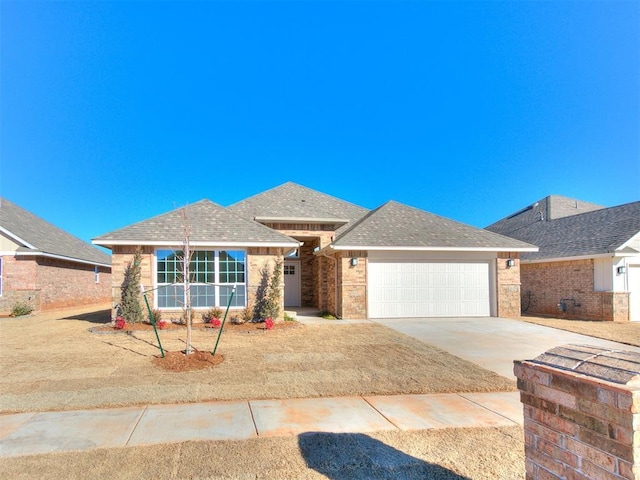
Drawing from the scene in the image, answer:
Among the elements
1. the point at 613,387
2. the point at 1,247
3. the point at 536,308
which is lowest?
the point at 536,308

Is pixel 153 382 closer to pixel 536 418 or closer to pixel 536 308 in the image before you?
pixel 536 418

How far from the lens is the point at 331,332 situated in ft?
37.3

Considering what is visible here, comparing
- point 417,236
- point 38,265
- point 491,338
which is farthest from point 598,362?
point 38,265

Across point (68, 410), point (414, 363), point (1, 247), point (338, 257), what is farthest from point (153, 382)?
point (1, 247)

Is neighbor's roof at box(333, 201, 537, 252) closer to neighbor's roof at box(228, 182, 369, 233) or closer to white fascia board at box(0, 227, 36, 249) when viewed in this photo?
neighbor's roof at box(228, 182, 369, 233)

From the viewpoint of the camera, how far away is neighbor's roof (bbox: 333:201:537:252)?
14797 millimetres

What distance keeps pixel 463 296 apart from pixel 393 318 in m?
3.03

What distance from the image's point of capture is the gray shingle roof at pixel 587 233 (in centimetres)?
1565

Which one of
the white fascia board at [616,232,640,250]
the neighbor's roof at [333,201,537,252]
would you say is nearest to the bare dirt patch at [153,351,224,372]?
the neighbor's roof at [333,201,537,252]

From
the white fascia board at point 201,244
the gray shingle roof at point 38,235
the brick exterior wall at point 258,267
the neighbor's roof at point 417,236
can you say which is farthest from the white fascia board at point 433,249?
the gray shingle roof at point 38,235

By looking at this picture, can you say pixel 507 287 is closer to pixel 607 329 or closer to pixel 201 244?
pixel 607 329

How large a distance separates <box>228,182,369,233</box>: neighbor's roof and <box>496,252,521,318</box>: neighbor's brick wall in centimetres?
691

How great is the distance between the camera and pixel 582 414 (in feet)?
7.58

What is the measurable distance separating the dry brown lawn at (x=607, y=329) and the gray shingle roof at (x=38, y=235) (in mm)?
20926
